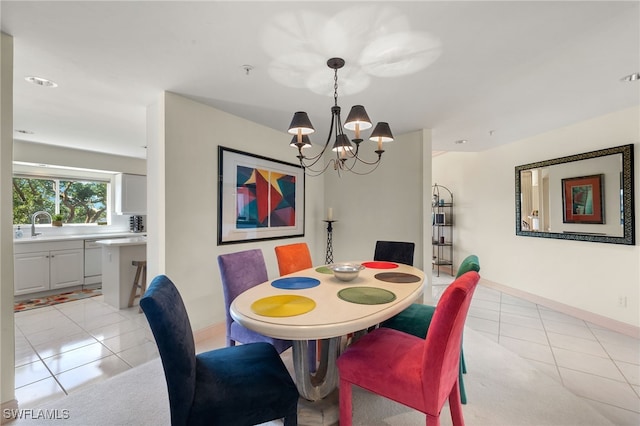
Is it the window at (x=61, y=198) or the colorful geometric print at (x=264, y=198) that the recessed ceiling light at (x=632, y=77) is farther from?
the window at (x=61, y=198)

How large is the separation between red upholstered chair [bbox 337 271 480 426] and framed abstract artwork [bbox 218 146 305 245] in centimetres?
200

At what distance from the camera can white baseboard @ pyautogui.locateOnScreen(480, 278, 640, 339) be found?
113 inches

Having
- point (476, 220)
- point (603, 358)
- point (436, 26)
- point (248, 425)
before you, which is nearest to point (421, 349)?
point (248, 425)

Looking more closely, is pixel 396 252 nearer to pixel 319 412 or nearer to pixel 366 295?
pixel 366 295

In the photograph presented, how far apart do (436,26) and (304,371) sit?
217 centimetres

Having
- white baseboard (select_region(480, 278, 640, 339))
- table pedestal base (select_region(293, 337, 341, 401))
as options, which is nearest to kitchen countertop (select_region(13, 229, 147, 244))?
table pedestal base (select_region(293, 337, 341, 401))

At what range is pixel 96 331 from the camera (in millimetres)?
2912

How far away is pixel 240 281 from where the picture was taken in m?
2.11

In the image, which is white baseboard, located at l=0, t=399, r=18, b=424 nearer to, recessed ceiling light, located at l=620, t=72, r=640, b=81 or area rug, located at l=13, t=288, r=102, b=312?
area rug, located at l=13, t=288, r=102, b=312

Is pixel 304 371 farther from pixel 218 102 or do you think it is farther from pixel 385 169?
pixel 385 169

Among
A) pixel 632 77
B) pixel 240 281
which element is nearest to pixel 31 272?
pixel 240 281

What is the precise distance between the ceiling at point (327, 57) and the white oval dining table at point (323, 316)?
1.57m

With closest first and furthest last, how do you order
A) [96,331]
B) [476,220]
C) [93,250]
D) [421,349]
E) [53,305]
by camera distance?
1. [421,349]
2. [96,331]
3. [53,305]
4. [93,250]
5. [476,220]

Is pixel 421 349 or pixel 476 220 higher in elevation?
pixel 476 220
